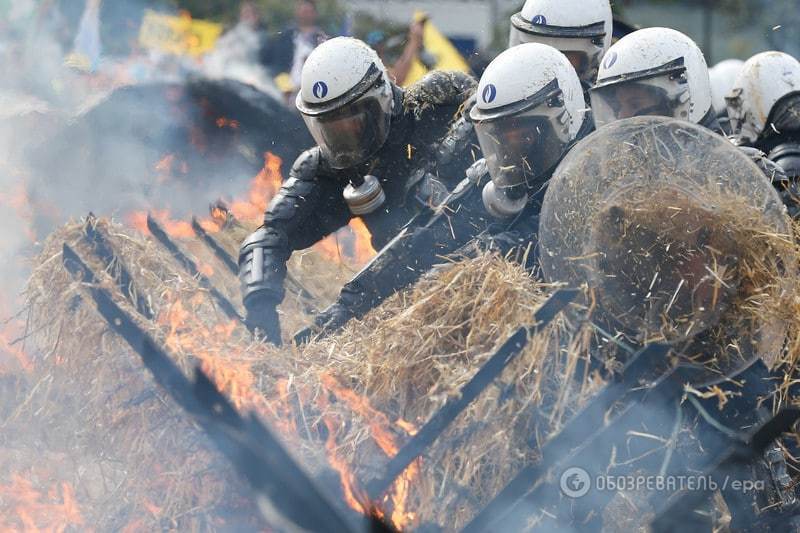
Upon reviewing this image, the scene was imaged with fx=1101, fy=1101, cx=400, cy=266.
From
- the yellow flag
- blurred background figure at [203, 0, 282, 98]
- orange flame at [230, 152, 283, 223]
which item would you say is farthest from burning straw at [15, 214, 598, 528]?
the yellow flag

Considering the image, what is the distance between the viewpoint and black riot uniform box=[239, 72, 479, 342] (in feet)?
21.0

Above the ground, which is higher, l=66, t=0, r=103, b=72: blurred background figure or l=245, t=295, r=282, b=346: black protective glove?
l=66, t=0, r=103, b=72: blurred background figure

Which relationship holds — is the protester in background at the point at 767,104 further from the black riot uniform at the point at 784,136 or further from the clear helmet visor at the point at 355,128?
the clear helmet visor at the point at 355,128

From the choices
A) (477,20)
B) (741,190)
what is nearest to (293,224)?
(741,190)

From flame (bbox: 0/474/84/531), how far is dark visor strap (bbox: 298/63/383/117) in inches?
102

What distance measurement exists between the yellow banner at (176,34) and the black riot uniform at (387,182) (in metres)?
5.10

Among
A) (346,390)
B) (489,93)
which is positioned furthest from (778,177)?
(346,390)

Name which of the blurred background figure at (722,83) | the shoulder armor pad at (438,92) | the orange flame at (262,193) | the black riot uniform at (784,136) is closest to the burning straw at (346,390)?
the shoulder armor pad at (438,92)

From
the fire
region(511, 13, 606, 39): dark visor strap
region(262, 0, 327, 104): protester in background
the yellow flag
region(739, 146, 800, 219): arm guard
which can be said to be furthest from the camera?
the yellow flag

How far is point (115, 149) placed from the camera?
31.2 feet

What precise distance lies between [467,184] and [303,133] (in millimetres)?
3512

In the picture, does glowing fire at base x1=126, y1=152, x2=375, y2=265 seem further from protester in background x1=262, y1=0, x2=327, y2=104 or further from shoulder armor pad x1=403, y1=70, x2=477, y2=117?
protester in background x1=262, y1=0, x2=327, y2=104

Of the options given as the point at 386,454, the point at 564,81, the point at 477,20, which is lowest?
the point at 477,20

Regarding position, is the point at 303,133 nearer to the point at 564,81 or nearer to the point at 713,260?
the point at 564,81
